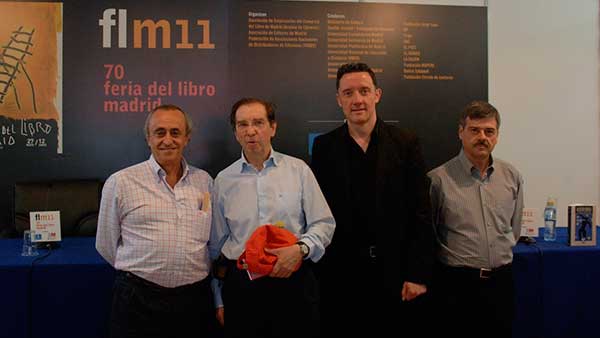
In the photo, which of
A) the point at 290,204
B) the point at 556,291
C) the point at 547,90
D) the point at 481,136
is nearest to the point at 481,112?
the point at 481,136

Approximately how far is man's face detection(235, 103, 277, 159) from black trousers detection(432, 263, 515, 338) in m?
1.08

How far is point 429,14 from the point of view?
289 cm

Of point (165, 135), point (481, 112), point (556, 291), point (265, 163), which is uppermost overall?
point (481, 112)

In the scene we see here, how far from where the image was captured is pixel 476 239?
70.4 inches

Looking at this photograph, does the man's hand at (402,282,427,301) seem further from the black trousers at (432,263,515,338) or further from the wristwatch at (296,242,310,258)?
the wristwatch at (296,242,310,258)

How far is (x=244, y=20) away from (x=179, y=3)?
480 millimetres

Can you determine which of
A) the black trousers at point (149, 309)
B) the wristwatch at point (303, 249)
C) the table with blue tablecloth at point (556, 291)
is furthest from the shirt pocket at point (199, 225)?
the table with blue tablecloth at point (556, 291)

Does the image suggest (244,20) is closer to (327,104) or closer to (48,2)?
(327,104)

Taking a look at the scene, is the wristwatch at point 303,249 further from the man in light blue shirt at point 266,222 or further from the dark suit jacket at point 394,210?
the dark suit jacket at point 394,210

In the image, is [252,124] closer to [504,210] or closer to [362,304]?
[362,304]

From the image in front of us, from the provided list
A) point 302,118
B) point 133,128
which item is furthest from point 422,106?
point 133,128

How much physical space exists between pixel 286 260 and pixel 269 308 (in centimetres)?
21

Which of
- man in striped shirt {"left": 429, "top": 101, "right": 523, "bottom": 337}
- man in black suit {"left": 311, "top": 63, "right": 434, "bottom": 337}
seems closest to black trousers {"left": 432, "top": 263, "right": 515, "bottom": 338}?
man in striped shirt {"left": 429, "top": 101, "right": 523, "bottom": 337}

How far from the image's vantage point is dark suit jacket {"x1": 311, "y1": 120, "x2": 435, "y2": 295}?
1691 mm
